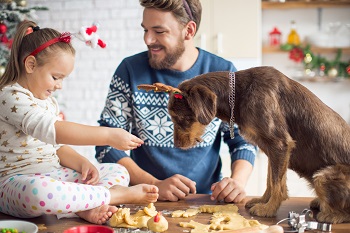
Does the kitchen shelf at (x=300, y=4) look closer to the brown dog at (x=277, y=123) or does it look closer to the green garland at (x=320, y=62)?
the green garland at (x=320, y=62)

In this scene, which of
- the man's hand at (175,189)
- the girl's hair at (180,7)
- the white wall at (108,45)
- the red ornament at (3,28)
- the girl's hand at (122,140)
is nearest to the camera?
the girl's hand at (122,140)

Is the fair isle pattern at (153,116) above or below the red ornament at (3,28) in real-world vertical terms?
below

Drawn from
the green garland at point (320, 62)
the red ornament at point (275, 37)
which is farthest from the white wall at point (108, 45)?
the green garland at point (320, 62)

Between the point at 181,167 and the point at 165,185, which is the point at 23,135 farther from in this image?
the point at 181,167

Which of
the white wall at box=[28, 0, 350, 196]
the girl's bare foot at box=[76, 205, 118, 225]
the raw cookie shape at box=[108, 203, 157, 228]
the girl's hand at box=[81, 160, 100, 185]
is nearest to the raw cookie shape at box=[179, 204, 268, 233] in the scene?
the raw cookie shape at box=[108, 203, 157, 228]

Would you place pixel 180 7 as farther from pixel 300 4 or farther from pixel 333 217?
pixel 300 4

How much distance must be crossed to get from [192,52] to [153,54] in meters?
0.22

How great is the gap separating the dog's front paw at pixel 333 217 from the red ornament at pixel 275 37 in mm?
3333

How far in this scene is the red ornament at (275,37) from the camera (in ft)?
15.0

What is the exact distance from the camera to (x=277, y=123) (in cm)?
145

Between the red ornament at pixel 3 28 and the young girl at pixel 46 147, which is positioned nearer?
the young girl at pixel 46 147

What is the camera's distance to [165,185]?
5.76 feet

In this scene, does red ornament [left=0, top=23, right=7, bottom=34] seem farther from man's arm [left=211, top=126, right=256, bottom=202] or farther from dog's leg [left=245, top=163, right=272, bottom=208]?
dog's leg [left=245, top=163, right=272, bottom=208]

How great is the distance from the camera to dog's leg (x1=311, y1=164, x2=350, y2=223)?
1378mm
